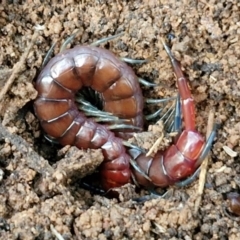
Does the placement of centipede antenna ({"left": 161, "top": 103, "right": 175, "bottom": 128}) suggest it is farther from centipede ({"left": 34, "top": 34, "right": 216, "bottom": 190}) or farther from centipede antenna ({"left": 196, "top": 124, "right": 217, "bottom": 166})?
centipede antenna ({"left": 196, "top": 124, "right": 217, "bottom": 166})

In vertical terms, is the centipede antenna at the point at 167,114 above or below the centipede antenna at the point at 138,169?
above

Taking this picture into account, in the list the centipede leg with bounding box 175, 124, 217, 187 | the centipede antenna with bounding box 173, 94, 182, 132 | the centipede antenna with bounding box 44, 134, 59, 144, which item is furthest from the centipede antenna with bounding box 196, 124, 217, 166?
the centipede antenna with bounding box 44, 134, 59, 144

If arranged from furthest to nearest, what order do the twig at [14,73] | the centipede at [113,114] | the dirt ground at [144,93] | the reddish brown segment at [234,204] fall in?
the centipede at [113,114] < the twig at [14,73] < the reddish brown segment at [234,204] < the dirt ground at [144,93]

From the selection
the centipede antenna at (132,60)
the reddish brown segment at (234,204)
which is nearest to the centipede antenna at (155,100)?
the centipede antenna at (132,60)

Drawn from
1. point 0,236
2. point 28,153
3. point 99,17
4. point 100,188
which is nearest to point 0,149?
point 28,153

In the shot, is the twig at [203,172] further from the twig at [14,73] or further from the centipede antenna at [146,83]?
the twig at [14,73]

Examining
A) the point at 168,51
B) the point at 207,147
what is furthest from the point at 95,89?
the point at 207,147

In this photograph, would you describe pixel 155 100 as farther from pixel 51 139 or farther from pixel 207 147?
pixel 51 139

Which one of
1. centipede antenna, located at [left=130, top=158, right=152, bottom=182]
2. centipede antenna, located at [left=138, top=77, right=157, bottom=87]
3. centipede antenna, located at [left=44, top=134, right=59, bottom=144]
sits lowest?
centipede antenna, located at [left=130, top=158, right=152, bottom=182]

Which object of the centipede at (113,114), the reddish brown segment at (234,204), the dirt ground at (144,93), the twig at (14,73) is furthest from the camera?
the centipede at (113,114)
